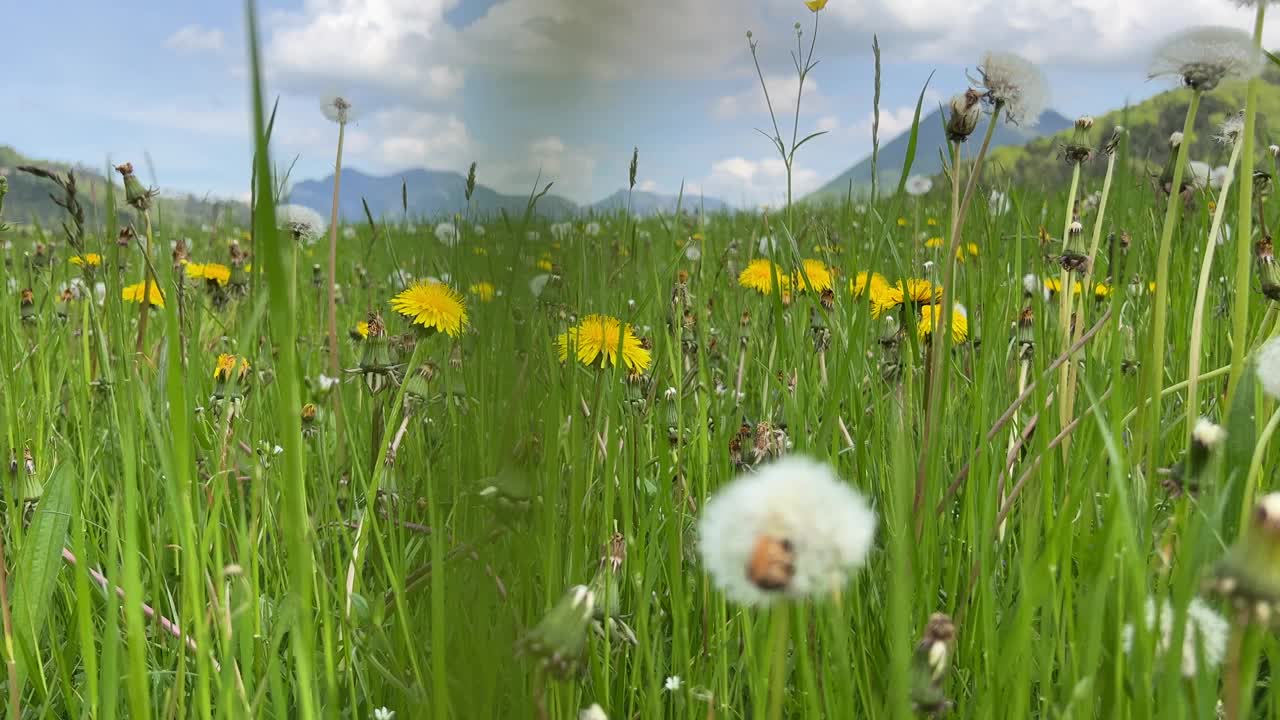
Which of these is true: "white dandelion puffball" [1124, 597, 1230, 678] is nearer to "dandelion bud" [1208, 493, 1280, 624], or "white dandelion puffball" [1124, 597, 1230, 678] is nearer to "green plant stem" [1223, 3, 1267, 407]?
"dandelion bud" [1208, 493, 1280, 624]

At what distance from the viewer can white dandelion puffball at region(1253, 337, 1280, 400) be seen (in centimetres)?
52

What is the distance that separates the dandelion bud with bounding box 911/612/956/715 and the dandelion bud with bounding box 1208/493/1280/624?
3.8 inches

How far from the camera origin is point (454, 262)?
0.77ft

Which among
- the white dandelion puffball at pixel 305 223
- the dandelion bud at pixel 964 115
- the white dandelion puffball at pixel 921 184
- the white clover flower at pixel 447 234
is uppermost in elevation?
the white dandelion puffball at pixel 921 184

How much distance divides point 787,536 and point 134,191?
109 centimetres

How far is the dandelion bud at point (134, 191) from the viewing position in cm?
105

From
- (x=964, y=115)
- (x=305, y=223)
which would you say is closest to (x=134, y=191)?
(x=305, y=223)

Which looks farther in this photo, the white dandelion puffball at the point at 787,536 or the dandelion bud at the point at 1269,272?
the dandelion bud at the point at 1269,272

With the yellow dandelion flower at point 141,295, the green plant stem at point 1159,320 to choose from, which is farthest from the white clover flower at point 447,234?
the yellow dandelion flower at point 141,295

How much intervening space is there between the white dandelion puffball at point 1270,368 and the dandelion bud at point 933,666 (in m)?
0.33

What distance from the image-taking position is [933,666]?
345 millimetres

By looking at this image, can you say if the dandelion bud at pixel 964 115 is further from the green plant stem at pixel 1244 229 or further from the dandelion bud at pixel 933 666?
the dandelion bud at pixel 933 666

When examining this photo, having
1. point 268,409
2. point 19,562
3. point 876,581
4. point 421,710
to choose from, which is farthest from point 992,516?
point 268,409

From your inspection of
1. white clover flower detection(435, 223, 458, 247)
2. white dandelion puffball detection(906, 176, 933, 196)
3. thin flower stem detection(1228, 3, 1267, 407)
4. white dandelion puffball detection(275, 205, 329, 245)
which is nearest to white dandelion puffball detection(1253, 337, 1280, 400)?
thin flower stem detection(1228, 3, 1267, 407)
